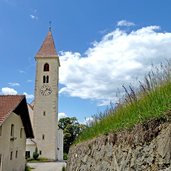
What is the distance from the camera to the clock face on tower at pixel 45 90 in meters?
54.4

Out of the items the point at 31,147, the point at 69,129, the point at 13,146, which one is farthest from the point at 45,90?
the point at 13,146

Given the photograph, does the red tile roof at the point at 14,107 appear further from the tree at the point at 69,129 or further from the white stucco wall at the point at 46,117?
the tree at the point at 69,129

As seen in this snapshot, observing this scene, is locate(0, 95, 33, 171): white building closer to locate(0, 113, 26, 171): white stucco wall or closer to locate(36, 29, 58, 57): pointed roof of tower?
locate(0, 113, 26, 171): white stucco wall

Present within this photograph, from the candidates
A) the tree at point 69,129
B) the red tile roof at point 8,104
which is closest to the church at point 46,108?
the tree at point 69,129

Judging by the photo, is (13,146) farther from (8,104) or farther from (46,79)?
(46,79)

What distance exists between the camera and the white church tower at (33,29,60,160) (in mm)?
51219

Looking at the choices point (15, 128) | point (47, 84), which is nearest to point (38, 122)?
point (47, 84)

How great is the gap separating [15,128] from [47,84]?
31.5m

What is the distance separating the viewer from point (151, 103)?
5.52 m

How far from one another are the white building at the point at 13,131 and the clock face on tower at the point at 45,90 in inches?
1045

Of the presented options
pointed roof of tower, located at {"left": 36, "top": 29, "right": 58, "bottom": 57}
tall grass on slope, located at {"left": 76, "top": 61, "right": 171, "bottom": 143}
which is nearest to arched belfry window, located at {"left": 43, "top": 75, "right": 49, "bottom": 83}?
pointed roof of tower, located at {"left": 36, "top": 29, "right": 58, "bottom": 57}

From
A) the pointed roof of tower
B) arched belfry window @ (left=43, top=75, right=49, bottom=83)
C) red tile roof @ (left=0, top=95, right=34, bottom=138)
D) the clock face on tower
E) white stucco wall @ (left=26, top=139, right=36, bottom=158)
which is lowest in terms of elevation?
white stucco wall @ (left=26, top=139, right=36, bottom=158)

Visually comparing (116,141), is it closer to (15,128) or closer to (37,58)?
(15,128)

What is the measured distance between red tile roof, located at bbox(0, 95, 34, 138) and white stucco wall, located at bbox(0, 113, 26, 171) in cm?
58
